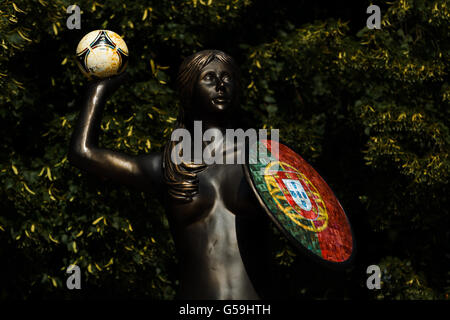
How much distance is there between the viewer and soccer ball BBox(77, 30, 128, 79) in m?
4.40

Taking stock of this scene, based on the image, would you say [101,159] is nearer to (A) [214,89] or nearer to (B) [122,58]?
(B) [122,58]

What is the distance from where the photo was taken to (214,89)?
432 cm

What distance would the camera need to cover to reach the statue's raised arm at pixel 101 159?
14.2 feet

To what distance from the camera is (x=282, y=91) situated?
8.15 m

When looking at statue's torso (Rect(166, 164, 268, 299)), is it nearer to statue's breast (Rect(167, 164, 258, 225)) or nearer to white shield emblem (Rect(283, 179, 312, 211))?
statue's breast (Rect(167, 164, 258, 225))

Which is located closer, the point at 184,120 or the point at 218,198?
the point at 218,198

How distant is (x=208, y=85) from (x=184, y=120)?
0.94ft

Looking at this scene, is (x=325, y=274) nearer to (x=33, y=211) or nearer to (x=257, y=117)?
(x=257, y=117)

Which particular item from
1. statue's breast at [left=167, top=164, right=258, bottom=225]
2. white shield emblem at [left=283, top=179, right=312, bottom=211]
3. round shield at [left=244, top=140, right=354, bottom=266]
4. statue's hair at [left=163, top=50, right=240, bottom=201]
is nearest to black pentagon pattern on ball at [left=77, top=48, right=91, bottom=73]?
statue's hair at [left=163, top=50, right=240, bottom=201]

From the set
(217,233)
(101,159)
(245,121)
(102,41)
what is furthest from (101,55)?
(245,121)

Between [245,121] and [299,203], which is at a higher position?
[245,121]

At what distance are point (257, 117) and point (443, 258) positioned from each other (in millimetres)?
2286

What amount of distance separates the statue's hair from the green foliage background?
2.25 meters

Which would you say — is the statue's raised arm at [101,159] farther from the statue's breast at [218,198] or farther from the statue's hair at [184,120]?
the statue's breast at [218,198]
